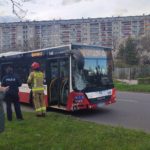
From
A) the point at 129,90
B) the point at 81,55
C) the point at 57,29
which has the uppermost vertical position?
the point at 57,29

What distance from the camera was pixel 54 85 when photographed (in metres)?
14.0

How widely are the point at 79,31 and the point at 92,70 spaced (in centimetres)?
7200

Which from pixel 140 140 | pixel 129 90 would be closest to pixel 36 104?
pixel 140 140

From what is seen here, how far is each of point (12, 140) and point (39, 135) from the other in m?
0.76

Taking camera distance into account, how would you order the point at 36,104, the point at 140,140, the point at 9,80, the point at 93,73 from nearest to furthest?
the point at 140,140, the point at 9,80, the point at 36,104, the point at 93,73

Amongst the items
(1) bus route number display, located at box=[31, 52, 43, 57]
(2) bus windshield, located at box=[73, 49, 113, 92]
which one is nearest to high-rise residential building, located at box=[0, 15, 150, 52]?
(1) bus route number display, located at box=[31, 52, 43, 57]

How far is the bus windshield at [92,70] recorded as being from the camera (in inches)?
508

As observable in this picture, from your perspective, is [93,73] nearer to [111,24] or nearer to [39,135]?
[39,135]

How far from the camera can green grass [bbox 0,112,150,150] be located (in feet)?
23.1

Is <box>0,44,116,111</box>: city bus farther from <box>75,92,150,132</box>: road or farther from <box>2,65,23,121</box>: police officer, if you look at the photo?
<box>2,65,23,121</box>: police officer

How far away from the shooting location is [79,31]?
84.6 metres

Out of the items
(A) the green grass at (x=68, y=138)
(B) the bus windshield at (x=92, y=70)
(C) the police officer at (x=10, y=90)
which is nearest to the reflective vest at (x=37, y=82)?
(C) the police officer at (x=10, y=90)

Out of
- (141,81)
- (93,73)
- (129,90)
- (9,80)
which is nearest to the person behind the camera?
(9,80)

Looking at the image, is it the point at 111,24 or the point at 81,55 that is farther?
the point at 111,24
